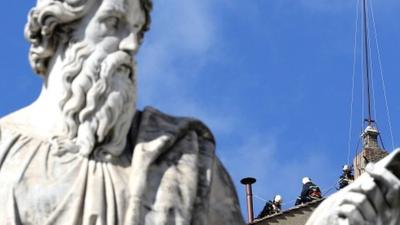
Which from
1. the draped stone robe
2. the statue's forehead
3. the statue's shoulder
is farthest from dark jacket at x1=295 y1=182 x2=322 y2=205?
the draped stone robe

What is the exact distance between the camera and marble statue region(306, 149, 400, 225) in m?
13.4

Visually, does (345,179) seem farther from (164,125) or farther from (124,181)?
(124,181)

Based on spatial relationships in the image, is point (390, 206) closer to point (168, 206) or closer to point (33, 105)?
point (168, 206)

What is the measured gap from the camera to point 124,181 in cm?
1339

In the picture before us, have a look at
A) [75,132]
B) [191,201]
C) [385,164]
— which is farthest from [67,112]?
[385,164]

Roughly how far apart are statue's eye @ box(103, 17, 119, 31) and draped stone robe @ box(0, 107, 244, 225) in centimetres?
58

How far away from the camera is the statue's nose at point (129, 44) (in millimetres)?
13781

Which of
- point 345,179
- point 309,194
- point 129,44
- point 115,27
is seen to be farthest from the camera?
point 309,194

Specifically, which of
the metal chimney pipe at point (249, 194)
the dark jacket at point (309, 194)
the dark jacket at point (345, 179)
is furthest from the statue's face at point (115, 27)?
the metal chimney pipe at point (249, 194)

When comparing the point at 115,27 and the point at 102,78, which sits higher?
the point at 115,27

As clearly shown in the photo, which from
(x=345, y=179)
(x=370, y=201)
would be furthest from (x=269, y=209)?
(x=370, y=201)

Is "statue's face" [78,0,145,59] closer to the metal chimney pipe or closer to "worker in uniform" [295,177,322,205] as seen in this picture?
"worker in uniform" [295,177,322,205]

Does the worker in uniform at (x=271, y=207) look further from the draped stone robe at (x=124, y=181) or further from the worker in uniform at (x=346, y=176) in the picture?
the draped stone robe at (x=124, y=181)

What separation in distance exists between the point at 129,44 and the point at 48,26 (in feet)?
1.71
